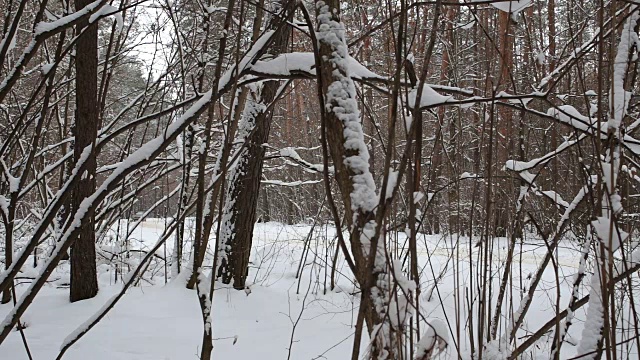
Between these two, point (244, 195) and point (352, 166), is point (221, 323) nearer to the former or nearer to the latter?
point (244, 195)

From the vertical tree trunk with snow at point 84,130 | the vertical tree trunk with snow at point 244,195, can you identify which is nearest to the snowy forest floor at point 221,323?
the vertical tree trunk with snow at point 84,130

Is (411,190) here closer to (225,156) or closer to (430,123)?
(225,156)

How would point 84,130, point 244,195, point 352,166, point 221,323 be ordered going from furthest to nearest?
point 244,195
point 84,130
point 221,323
point 352,166

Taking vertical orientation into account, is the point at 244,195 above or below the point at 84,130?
below

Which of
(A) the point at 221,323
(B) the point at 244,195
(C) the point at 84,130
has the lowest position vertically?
(A) the point at 221,323

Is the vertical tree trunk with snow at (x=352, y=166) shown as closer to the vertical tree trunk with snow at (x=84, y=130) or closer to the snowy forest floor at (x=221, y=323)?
the snowy forest floor at (x=221, y=323)

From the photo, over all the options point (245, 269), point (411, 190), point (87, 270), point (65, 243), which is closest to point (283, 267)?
point (245, 269)

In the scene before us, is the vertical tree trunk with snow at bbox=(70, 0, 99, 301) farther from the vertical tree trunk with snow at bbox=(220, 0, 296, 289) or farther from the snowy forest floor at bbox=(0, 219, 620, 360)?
the vertical tree trunk with snow at bbox=(220, 0, 296, 289)

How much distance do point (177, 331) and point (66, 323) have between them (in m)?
0.80

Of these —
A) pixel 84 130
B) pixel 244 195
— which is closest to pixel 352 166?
pixel 84 130

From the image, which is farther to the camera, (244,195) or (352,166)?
(244,195)

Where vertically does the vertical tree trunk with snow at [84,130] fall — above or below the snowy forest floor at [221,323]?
above

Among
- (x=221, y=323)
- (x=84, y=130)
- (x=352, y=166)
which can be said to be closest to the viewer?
(x=352, y=166)

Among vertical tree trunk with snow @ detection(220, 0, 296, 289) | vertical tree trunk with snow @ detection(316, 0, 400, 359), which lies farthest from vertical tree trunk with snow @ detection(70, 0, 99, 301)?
vertical tree trunk with snow @ detection(316, 0, 400, 359)
